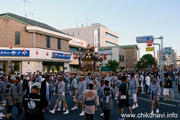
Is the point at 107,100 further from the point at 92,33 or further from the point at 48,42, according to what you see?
the point at 92,33

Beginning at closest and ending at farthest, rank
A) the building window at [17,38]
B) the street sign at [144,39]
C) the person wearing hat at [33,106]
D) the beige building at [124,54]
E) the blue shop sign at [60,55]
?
the person wearing hat at [33,106] → the street sign at [144,39] → the building window at [17,38] → the blue shop sign at [60,55] → the beige building at [124,54]

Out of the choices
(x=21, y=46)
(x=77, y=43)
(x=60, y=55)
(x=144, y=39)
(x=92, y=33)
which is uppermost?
(x=92, y=33)

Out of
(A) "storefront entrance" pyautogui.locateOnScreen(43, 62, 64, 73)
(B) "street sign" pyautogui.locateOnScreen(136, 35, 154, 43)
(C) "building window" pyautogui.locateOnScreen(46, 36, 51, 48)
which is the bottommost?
(A) "storefront entrance" pyautogui.locateOnScreen(43, 62, 64, 73)

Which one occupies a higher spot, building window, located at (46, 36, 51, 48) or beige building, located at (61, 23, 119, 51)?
beige building, located at (61, 23, 119, 51)

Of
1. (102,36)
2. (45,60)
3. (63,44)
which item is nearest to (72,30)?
(102,36)

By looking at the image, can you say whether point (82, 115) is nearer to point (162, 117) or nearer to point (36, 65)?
point (162, 117)

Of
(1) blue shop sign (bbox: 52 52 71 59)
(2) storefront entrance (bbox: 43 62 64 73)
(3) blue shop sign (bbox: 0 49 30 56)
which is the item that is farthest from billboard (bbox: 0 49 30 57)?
(1) blue shop sign (bbox: 52 52 71 59)

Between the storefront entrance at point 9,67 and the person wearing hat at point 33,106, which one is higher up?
the storefront entrance at point 9,67

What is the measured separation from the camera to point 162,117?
7.76 metres

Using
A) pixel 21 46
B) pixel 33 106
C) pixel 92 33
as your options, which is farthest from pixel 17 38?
pixel 92 33

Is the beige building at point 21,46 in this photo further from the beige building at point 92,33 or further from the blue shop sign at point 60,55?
the beige building at point 92,33

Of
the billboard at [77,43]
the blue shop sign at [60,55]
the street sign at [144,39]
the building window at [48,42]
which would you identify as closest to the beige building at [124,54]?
the billboard at [77,43]

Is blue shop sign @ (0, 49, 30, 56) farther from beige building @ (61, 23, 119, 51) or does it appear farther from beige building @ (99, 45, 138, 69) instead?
beige building @ (61, 23, 119, 51)

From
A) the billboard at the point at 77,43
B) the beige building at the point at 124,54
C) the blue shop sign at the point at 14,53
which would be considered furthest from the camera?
the beige building at the point at 124,54
